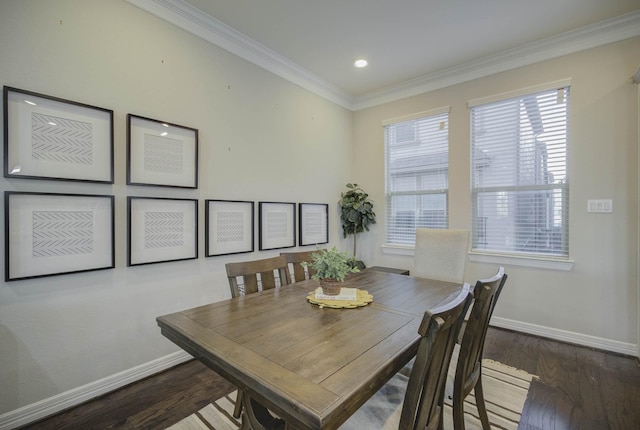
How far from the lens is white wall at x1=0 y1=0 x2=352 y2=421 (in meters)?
1.75

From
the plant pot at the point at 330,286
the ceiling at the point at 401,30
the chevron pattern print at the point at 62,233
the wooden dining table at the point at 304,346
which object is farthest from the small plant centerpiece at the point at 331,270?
the ceiling at the point at 401,30

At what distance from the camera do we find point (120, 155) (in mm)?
2117

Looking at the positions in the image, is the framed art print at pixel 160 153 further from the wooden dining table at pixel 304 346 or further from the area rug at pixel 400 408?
the area rug at pixel 400 408

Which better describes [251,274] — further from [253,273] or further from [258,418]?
[258,418]

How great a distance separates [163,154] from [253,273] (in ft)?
4.08

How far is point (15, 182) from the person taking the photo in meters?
1.72

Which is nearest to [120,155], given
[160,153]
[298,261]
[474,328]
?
[160,153]

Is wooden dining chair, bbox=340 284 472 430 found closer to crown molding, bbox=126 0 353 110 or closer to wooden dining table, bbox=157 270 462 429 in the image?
wooden dining table, bbox=157 270 462 429

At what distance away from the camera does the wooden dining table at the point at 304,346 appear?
87cm

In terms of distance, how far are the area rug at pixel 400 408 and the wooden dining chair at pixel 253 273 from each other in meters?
0.75

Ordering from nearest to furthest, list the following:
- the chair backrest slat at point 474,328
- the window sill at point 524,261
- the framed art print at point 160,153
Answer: the chair backrest slat at point 474,328
the framed art print at point 160,153
the window sill at point 524,261

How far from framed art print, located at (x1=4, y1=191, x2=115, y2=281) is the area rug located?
121 cm

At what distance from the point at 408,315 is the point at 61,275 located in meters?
2.13

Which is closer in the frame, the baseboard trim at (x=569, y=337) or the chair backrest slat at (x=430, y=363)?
the chair backrest slat at (x=430, y=363)
